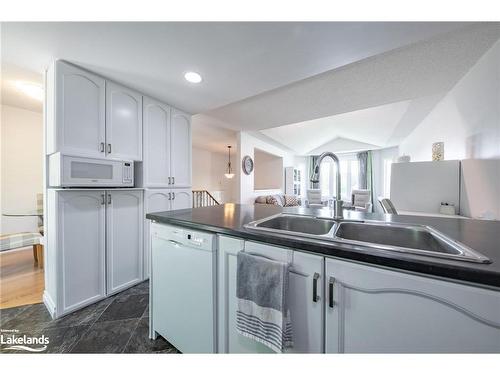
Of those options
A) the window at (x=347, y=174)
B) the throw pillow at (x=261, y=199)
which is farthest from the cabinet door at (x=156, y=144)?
the window at (x=347, y=174)

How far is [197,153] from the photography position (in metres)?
6.84

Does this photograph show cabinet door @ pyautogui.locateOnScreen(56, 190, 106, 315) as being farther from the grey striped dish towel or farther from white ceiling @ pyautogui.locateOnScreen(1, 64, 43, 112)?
the grey striped dish towel

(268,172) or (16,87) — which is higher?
(16,87)

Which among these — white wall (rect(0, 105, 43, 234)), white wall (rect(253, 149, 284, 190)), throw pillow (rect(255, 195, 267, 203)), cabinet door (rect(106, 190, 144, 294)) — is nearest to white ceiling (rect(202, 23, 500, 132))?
cabinet door (rect(106, 190, 144, 294))

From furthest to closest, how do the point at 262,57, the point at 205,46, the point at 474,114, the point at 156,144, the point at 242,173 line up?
the point at 242,173, the point at 156,144, the point at 474,114, the point at 262,57, the point at 205,46

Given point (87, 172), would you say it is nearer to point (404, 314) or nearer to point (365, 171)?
point (404, 314)

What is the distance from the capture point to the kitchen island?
519mm

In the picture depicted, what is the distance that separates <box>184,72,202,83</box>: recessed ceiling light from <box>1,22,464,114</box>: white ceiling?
5cm

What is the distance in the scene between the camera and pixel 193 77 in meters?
1.83

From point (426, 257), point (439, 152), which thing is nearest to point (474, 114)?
point (439, 152)

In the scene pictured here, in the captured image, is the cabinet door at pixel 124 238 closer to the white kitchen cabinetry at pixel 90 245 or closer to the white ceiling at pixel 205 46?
the white kitchen cabinetry at pixel 90 245

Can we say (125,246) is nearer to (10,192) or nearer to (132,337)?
(132,337)

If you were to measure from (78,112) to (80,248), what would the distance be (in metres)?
1.19
